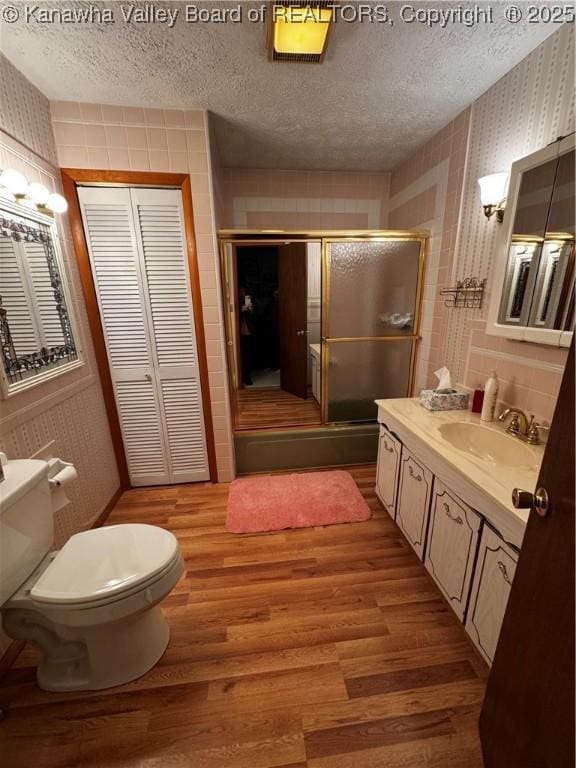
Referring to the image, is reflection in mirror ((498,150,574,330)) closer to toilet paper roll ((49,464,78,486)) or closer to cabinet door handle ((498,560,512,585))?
cabinet door handle ((498,560,512,585))

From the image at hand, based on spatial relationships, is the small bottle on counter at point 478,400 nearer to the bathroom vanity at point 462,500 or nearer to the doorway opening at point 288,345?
the bathroom vanity at point 462,500

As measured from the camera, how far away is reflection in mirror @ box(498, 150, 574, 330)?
3.81ft

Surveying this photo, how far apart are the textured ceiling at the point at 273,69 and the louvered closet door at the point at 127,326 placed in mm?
533

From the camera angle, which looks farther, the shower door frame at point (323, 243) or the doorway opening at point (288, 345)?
the doorway opening at point (288, 345)

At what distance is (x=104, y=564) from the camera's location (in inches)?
41.9

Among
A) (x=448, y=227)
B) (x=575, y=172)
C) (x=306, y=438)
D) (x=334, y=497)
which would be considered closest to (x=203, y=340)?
(x=306, y=438)

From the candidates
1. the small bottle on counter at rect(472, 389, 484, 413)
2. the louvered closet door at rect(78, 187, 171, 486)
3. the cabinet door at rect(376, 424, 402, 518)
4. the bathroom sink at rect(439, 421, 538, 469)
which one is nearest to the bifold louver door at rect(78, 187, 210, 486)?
the louvered closet door at rect(78, 187, 171, 486)

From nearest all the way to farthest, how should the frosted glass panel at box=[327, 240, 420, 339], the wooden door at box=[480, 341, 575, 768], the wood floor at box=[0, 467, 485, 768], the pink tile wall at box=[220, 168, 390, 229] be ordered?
1. the wooden door at box=[480, 341, 575, 768]
2. the wood floor at box=[0, 467, 485, 768]
3. the frosted glass panel at box=[327, 240, 420, 339]
4. the pink tile wall at box=[220, 168, 390, 229]

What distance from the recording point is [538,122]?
4.20 feet

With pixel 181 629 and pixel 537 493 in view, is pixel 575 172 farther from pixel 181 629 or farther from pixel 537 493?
pixel 181 629

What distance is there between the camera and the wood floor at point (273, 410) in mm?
2629

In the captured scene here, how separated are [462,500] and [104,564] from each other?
1.39 meters

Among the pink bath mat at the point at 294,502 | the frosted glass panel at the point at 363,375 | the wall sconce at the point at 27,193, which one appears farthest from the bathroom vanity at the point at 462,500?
the wall sconce at the point at 27,193

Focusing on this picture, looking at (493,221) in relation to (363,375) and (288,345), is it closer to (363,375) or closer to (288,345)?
(363,375)
